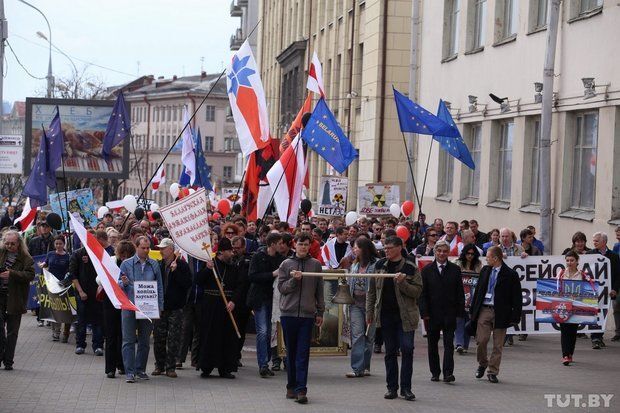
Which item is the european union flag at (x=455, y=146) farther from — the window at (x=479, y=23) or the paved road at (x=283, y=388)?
the paved road at (x=283, y=388)

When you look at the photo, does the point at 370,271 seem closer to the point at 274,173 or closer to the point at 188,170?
the point at 274,173

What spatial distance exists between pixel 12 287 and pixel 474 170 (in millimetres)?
17710

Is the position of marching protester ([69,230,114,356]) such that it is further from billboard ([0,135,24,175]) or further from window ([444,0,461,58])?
window ([444,0,461,58])

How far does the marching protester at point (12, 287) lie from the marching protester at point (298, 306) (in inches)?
135

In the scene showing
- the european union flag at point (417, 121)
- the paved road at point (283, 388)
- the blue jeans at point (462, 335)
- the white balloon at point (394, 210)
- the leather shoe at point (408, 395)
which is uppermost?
the european union flag at point (417, 121)

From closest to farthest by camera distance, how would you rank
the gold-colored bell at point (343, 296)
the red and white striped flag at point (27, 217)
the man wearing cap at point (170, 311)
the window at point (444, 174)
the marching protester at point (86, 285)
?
the man wearing cap at point (170, 311) < the gold-colored bell at point (343, 296) < the marching protester at point (86, 285) < the red and white striped flag at point (27, 217) < the window at point (444, 174)

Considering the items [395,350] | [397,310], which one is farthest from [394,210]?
[395,350]

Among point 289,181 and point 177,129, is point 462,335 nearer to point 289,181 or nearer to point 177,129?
point 289,181

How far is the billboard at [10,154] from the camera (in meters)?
33.1

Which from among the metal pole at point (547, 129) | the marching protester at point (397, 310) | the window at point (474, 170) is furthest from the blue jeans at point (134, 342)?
the window at point (474, 170)

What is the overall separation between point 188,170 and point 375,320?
19.4 meters

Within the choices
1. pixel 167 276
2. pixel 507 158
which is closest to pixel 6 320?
pixel 167 276

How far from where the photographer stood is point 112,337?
14.8m

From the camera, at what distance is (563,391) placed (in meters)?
14.0
